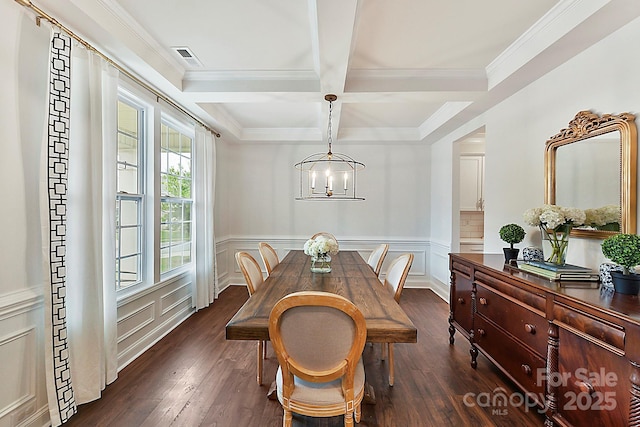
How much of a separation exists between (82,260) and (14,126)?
88 cm

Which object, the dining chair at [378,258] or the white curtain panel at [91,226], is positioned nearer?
the white curtain panel at [91,226]

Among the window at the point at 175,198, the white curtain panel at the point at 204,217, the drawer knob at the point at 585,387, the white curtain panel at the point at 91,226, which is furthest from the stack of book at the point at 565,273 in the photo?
the white curtain panel at the point at 204,217

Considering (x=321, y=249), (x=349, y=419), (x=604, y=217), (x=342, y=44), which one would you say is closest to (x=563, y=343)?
(x=604, y=217)

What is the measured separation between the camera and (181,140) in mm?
3875

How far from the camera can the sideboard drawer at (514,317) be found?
1.83 metres

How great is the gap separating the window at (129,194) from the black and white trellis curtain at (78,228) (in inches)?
18.9

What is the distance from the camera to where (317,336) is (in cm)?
145

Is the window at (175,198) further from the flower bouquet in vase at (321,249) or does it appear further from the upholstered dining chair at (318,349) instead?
the upholstered dining chair at (318,349)

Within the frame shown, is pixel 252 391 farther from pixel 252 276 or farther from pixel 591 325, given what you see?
pixel 591 325

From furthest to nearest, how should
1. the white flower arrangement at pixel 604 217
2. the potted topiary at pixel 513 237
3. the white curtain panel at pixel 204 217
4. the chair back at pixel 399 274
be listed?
1. the white curtain panel at pixel 204 217
2. the potted topiary at pixel 513 237
3. the chair back at pixel 399 274
4. the white flower arrangement at pixel 604 217

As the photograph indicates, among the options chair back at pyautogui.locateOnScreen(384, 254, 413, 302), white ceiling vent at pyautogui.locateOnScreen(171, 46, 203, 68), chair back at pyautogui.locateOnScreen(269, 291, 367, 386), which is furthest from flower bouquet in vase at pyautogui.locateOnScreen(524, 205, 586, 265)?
white ceiling vent at pyautogui.locateOnScreen(171, 46, 203, 68)

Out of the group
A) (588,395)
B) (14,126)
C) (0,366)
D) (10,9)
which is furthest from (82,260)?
(588,395)

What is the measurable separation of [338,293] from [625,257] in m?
1.53

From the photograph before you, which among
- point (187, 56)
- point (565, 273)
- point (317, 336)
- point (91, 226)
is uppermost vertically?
point (187, 56)
